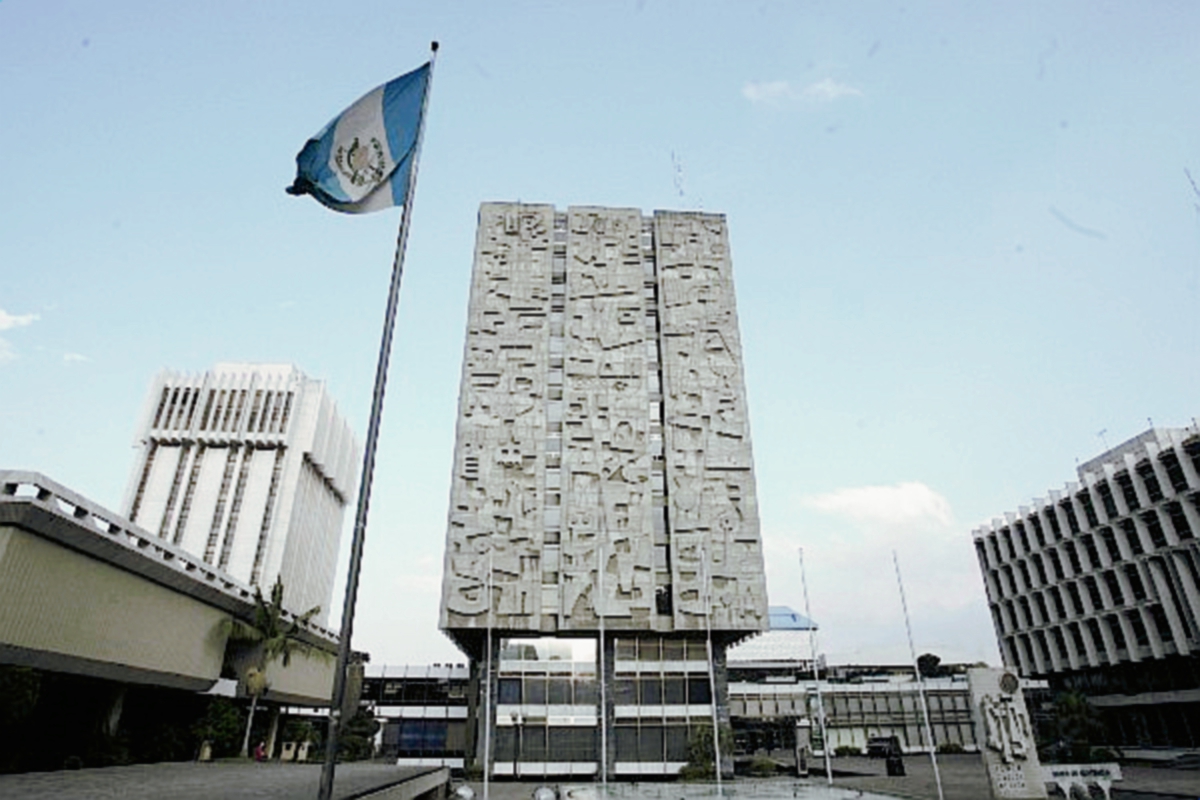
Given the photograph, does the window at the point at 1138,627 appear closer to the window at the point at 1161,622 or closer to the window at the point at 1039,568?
the window at the point at 1161,622

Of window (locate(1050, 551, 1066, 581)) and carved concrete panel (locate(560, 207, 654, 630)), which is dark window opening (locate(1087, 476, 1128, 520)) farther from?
carved concrete panel (locate(560, 207, 654, 630))

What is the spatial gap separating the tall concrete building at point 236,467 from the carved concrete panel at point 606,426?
75.6 m

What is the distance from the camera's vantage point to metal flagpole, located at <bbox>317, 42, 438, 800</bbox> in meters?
9.98

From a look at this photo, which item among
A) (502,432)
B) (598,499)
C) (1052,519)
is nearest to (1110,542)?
(1052,519)

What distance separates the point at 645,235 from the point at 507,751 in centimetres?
3818

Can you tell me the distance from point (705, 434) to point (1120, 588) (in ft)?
142

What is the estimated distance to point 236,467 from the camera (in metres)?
110

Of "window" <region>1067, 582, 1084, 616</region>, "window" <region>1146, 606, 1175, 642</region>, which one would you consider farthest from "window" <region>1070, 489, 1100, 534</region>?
"window" <region>1146, 606, 1175, 642</region>

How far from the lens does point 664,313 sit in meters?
54.2

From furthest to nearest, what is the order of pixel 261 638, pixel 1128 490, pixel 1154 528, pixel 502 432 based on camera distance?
1. pixel 1128 490
2. pixel 1154 528
3. pixel 502 432
4. pixel 261 638

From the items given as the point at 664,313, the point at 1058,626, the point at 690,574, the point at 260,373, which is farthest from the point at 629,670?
the point at 260,373

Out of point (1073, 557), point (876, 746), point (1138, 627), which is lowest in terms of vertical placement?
point (876, 746)

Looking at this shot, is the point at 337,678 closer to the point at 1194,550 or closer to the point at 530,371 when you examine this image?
the point at 530,371

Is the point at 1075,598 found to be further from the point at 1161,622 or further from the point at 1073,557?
the point at 1161,622
